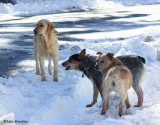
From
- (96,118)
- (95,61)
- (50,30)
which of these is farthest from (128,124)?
(50,30)

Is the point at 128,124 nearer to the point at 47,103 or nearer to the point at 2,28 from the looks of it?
the point at 47,103

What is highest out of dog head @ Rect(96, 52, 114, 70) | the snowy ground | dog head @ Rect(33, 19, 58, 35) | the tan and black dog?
dog head @ Rect(33, 19, 58, 35)

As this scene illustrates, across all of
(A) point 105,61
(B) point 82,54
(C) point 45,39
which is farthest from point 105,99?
(C) point 45,39

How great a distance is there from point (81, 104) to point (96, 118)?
3.35 feet

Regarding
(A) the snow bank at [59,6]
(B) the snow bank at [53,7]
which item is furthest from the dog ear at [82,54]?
(B) the snow bank at [53,7]

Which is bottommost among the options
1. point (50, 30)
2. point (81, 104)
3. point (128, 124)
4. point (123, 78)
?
point (81, 104)

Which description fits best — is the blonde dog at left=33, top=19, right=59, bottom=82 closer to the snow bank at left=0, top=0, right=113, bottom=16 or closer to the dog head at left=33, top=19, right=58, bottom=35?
the dog head at left=33, top=19, right=58, bottom=35

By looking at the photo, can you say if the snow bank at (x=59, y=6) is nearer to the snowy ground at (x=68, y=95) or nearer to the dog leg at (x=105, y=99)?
the snowy ground at (x=68, y=95)

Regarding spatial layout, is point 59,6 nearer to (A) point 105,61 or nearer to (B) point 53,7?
(B) point 53,7

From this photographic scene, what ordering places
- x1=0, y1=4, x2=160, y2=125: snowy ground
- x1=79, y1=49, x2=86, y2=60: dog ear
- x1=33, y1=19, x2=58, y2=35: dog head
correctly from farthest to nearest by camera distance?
x1=33, y1=19, x2=58, y2=35: dog head → x1=79, y1=49, x2=86, y2=60: dog ear → x1=0, y1=4, x2=160, y2=125: snowy ground

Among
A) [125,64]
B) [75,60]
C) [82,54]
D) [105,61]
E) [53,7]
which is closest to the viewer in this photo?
[105,61]

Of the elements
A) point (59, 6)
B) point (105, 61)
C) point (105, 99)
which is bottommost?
point (105, 99)

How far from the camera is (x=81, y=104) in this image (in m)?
6.69

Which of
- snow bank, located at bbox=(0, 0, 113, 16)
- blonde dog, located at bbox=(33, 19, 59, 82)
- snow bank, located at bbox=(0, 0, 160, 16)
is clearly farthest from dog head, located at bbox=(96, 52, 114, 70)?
snow bank, located at bbox=(0, 0, 113, 16)
